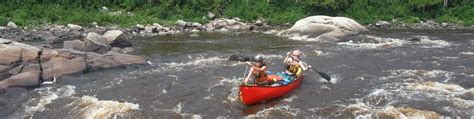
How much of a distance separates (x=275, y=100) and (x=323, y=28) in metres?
16.4

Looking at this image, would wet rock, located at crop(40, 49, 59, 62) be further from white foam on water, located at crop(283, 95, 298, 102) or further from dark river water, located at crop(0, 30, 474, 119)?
white foam on water, located at crop(283, 95, 298, 102)

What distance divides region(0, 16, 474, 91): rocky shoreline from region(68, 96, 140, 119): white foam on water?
111 inches

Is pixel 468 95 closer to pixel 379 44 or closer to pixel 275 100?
pixel 275 100

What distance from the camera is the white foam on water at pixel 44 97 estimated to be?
14463 mm

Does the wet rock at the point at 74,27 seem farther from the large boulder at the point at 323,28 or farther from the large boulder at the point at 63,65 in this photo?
the large boulder at the point at 323,28

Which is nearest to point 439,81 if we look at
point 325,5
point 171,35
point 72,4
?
point 171,35

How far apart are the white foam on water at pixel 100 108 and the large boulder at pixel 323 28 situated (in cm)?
1670

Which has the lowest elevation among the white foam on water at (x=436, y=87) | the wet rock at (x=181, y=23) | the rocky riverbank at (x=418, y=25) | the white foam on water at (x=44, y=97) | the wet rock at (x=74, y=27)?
the rocky riverbank at (x=418, y=25)

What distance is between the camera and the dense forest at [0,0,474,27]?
37.3m

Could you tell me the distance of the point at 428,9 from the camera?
41.8 metres

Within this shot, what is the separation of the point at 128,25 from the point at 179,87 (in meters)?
18.3

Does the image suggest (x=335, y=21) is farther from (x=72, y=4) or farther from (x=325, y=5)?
(x=72, y=4)

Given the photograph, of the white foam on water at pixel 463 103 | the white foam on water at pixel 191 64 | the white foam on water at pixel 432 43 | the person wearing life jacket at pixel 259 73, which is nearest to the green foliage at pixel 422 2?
the white foam on water at pixel 432 43

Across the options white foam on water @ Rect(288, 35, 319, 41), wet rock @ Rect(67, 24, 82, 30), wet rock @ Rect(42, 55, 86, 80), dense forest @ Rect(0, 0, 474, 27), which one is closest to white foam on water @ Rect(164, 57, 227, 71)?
wet rock @ Rect(42, 55, 86, 80)
